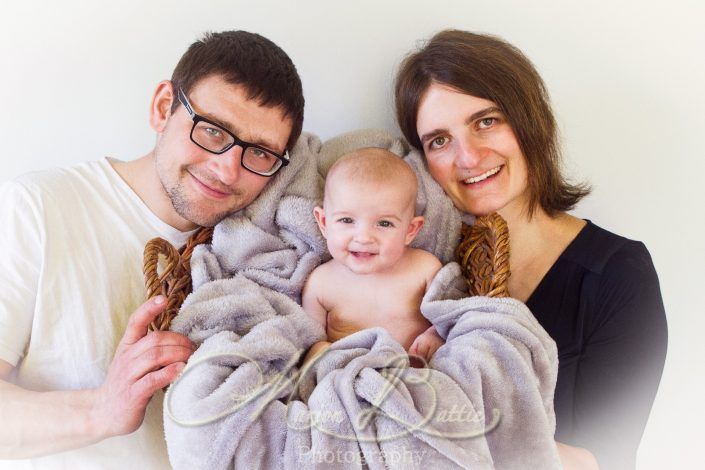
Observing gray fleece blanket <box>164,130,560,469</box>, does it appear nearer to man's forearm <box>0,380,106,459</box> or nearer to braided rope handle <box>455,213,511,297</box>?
braided rope handle <box>455,213,511,297</box>

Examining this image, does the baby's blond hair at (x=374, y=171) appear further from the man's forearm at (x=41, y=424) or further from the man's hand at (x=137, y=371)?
the man's forearm at (x=41, y=424)

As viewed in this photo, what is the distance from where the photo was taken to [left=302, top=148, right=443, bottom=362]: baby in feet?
3.21

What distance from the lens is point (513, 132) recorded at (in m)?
1.14

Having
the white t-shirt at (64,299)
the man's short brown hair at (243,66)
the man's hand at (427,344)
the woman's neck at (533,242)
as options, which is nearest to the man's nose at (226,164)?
the man's short brown hair at (243,66)

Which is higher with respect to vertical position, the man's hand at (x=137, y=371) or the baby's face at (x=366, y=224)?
the baby's face at (x=366, y=224)

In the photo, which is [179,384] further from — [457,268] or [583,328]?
[583,328]

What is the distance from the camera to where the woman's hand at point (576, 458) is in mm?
1013

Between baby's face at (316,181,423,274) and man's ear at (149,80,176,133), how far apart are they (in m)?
0.33

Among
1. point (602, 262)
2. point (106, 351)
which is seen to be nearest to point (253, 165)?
point (106, 351)

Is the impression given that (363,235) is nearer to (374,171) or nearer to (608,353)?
(374,171)

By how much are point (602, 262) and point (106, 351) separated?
2.97 ft

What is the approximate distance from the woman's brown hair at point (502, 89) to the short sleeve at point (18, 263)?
723mm
